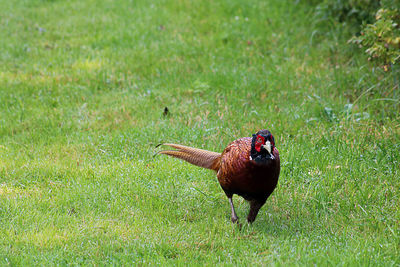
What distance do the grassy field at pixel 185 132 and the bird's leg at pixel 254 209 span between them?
96mm

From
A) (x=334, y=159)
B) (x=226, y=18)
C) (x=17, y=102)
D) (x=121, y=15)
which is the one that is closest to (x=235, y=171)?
(x=334, y=159)

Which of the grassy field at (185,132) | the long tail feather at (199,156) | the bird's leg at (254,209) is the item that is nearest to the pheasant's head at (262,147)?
the bird's leg at (254,209)

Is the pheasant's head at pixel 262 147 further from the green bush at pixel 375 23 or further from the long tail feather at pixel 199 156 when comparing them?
the green bush at pixel 375 23

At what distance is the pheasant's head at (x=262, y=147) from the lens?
151 inches

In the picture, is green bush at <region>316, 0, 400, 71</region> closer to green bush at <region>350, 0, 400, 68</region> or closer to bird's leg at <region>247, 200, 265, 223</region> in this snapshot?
green bush at <region>350, 0, 400, 68</region>

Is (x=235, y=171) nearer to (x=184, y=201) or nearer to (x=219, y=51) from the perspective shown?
(x=184, y=201)

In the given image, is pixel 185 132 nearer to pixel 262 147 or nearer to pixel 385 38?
pixel 262 147

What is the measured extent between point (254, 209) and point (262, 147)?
2.51 feet

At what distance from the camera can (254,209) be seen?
434 cm

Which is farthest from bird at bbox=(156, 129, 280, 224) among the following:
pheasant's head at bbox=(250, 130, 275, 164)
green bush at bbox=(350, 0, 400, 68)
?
green bush at bbox=(350, 0, 400, 68)

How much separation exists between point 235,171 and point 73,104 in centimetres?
379

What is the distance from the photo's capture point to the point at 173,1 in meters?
10.6

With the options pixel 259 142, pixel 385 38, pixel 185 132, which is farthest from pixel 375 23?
pixel 259 142

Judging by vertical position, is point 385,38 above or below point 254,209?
above
